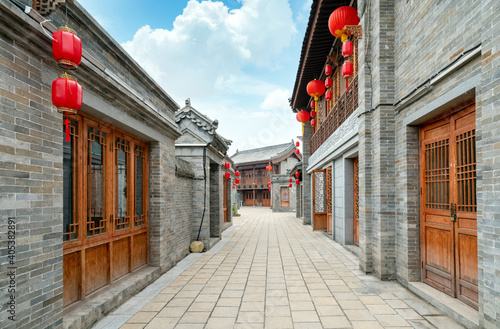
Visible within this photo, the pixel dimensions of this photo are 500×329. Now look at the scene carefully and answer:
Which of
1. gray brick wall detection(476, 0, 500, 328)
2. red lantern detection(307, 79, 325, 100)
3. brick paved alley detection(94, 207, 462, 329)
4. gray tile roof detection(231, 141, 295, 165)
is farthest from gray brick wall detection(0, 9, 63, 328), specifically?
gray tile roof detection(231, 141, 295, 165)

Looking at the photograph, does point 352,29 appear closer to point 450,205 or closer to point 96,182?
point 450,205

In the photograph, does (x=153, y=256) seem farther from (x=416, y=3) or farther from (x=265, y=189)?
(x=265, y=189)

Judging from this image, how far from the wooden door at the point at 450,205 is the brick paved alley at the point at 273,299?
1.48 feet

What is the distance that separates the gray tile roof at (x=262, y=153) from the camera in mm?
29031

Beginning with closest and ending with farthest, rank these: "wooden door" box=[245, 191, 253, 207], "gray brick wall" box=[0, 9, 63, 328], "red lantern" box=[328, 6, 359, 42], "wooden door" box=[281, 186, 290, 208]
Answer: "gray brick wall" box=[0, 9, 63, 328] < "red lantern" box=[328, 6, 359, 42] < "wooden door" box=[281, 186, 290, 208] < "wooden door" box=[245, 191, 253, 207]

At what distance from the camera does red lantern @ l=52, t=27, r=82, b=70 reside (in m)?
2.22

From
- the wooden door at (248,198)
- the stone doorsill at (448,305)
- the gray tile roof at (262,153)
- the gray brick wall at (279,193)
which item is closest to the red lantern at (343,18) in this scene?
the stone doorsill at (448,305)

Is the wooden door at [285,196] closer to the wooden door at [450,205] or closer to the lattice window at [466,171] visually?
the wooden door at [450,205]

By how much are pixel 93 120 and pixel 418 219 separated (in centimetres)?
461

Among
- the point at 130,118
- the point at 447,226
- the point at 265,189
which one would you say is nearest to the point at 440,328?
the point at 447,226

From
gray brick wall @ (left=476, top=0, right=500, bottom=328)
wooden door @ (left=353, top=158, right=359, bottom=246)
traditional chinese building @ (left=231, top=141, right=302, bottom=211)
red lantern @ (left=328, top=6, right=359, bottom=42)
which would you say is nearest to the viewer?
gray brick wall @ (left=476, top=0, right=500, bottom=328)

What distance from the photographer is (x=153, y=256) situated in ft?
16.9

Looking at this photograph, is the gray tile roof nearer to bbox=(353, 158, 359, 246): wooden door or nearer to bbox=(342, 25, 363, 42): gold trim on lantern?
bbox=(353, 158, 359, 246): wooden door

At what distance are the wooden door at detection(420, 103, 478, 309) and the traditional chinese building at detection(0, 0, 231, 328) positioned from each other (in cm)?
409
